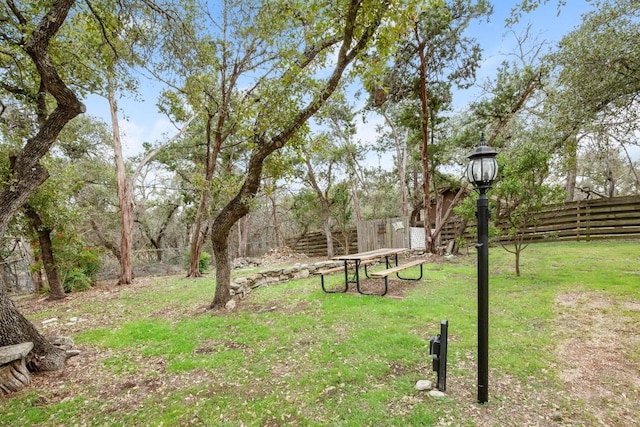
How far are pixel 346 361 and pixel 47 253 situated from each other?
7.76 m

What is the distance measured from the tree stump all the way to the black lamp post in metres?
4.22

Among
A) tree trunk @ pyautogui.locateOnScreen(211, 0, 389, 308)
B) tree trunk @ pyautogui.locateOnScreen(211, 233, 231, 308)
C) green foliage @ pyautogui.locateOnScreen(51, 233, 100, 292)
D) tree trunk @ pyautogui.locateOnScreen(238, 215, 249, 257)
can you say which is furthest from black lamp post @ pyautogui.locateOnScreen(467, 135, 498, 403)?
tree trunk @ pyautogui.locateOnScreen(238, 215, 249, 257)

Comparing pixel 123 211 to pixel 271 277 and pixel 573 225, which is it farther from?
pixel 573 225

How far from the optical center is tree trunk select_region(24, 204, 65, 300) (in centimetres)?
667

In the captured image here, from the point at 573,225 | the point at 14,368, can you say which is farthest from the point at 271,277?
the point at 573,225

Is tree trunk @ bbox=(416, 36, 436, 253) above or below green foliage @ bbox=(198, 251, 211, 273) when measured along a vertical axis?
above

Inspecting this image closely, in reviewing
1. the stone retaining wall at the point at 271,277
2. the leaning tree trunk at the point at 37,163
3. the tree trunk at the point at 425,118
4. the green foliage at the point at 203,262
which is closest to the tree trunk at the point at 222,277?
the stone retaining wall at the point at 271,277

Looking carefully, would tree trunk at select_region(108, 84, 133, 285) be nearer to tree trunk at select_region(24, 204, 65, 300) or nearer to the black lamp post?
tree trunk at select_region(24, 204, 65, 300)

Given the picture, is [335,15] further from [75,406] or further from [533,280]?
[533,280]

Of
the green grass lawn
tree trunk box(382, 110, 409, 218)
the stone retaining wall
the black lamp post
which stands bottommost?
the green grass lawn

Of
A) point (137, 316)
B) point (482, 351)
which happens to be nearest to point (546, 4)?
point (482, 351)

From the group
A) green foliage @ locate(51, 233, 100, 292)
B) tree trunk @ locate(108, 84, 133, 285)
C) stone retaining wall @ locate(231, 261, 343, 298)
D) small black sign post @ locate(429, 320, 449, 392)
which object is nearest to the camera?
small black sign post @ locate(429, 320, 449, 392)

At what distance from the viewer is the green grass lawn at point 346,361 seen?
7.54 feet

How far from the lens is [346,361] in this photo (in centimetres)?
305
